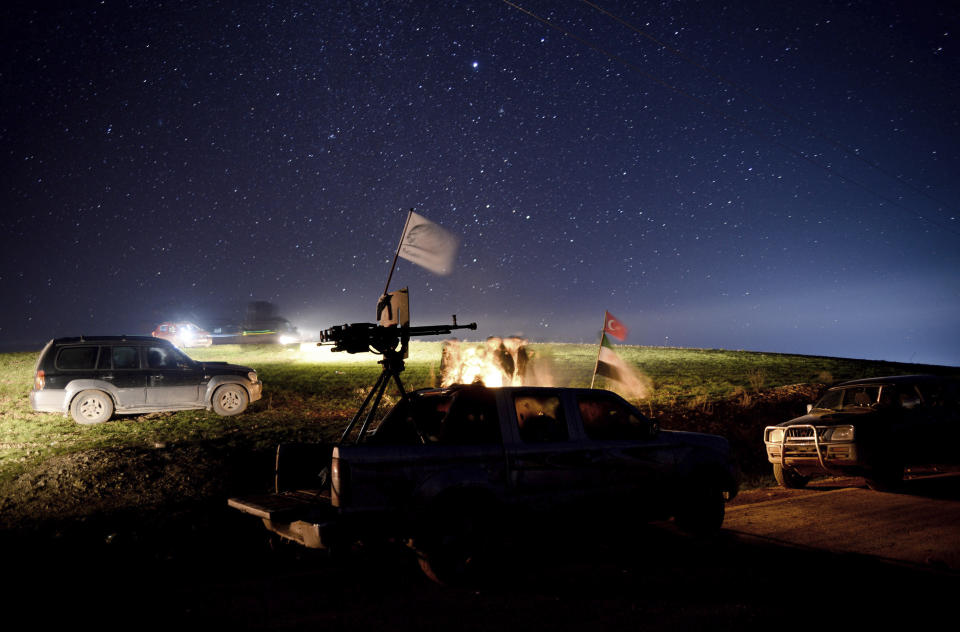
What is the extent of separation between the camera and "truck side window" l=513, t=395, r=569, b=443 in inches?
241

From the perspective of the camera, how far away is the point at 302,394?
1791cm

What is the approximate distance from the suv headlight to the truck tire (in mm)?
7091

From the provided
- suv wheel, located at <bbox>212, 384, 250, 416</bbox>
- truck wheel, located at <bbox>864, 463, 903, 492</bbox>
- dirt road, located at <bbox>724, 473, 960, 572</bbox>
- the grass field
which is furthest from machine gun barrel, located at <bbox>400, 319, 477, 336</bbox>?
suv wheel, located at <bbox>212, 384, 250, 416</bbox>

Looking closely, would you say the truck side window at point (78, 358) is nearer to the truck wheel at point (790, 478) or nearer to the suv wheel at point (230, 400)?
the suv wheel at point (230, 400)

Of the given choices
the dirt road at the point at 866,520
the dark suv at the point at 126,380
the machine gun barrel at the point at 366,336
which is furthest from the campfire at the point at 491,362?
the machine gun barrel at the point at 366,336

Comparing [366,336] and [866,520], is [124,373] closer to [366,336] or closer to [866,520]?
[366,336]

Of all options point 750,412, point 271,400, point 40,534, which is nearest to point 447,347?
point 271,400

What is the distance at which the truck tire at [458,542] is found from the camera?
5.30 metres

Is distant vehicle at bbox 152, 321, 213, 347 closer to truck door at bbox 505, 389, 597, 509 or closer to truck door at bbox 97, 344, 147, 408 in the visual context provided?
truck door at bbox 97, 344, 147, 408

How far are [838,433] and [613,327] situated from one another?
7.01m

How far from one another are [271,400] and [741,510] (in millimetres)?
12555

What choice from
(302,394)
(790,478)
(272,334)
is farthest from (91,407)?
(272,334)

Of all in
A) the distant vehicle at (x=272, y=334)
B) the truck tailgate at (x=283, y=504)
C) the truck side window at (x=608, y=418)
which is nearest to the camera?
the truck tailgate at (x=283, y=504)

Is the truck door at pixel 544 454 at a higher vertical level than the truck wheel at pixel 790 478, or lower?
higher
